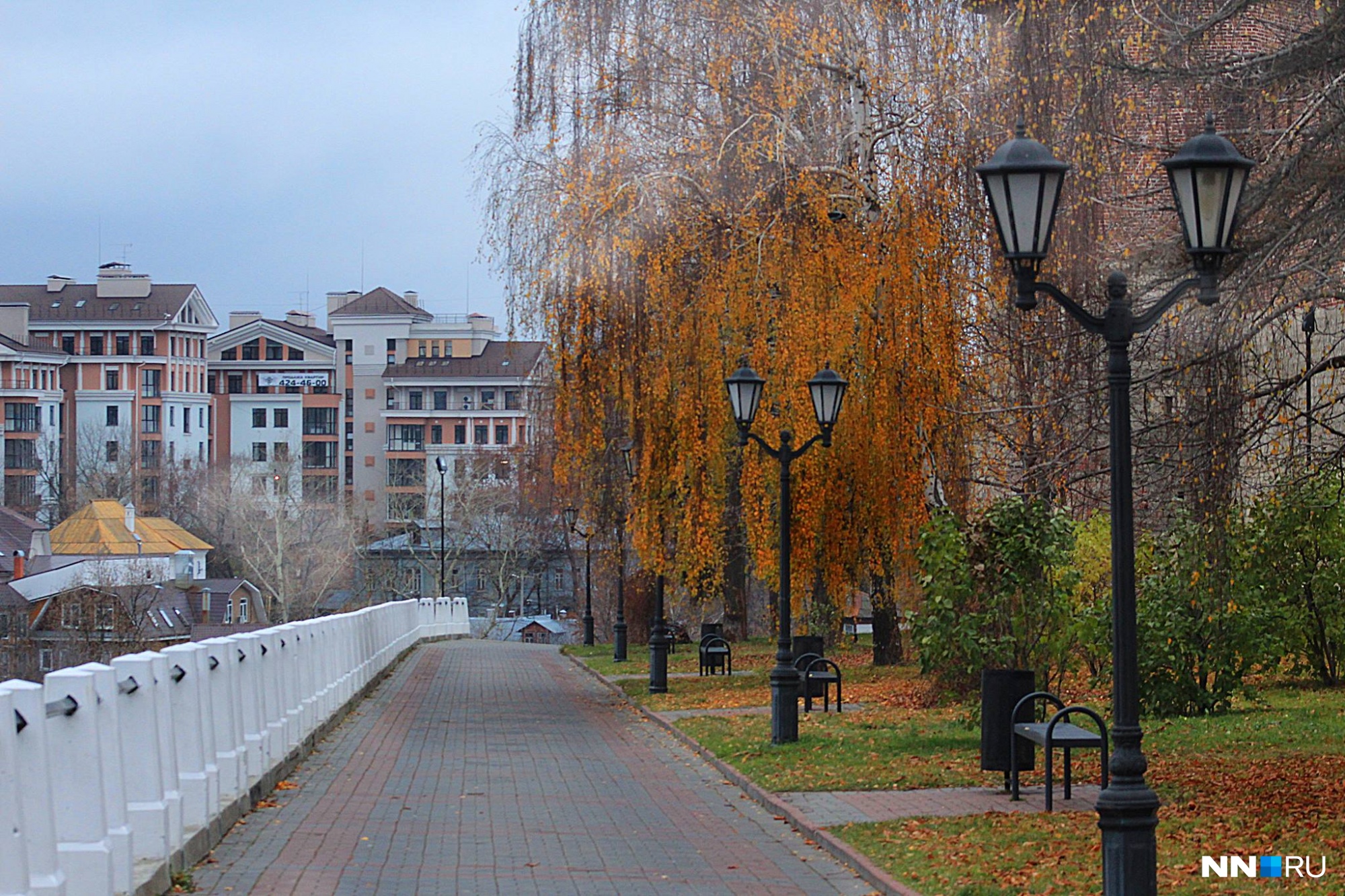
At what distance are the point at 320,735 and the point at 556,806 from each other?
22.0 feet

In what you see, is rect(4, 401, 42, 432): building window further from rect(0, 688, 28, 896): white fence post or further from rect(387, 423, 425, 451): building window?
rect(0, 688, 28, 896): white fence post

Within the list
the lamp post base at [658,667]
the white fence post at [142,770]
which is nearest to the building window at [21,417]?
the lamp post base at [658,667]

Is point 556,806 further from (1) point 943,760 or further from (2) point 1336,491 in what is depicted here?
(2) point 1336,491

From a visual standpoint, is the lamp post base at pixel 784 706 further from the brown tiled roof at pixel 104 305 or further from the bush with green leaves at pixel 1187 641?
the brown tiled roof at pixel 104 305

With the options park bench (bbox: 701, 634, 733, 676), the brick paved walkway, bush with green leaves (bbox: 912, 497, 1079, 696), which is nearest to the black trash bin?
the brick paved walkway

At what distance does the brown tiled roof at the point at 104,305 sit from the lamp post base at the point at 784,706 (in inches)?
4583

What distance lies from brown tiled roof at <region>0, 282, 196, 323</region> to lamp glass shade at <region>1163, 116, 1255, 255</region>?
12569cm

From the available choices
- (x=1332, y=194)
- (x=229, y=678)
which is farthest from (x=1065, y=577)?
(x=229, y=678)

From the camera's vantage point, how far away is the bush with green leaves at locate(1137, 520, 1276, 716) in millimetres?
19094

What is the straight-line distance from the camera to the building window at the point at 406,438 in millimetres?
128750

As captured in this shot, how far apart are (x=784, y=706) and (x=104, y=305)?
120942 millimetres

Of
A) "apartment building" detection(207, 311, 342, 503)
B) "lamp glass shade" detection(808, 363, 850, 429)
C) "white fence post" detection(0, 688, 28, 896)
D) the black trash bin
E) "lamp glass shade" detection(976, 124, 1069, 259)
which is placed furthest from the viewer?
"apartment building" detection(207, 311, 342, 503)

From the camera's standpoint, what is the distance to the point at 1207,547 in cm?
1359

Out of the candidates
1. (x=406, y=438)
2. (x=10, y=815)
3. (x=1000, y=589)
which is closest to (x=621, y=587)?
(x=1000, y=589)
